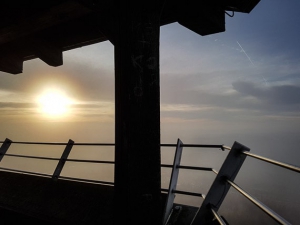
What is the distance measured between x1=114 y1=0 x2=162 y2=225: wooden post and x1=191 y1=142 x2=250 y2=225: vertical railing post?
0.41m

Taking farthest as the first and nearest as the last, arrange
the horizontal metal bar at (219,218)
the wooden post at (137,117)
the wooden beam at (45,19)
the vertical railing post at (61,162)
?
1. the vertical railing post at (61,162)
2. the wooden beam at (45,19)
3. the wooden post at (137,117)
4. the horizontal metal bar at (219,218)

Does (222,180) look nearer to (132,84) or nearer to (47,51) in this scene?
(132,84)

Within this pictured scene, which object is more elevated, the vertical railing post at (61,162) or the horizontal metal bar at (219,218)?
the horizontal metal bar at (219,218)

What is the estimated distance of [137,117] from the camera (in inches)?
73.6

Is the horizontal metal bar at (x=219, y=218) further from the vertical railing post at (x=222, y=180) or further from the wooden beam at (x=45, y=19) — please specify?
the wooden beam at (x=45, y=19)

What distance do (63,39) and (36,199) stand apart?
3138mm

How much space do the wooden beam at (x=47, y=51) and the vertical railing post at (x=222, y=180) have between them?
2.99 m

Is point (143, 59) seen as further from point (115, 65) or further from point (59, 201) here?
point (59, 201)

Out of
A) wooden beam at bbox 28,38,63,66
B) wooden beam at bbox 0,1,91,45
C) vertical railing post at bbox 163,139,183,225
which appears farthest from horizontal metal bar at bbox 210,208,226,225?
wooden beam at bbox 28,38,63,66

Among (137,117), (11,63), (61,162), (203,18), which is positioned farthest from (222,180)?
(61,162)

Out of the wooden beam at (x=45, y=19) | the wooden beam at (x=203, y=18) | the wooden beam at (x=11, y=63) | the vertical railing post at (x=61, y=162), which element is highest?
the wooden beam at (x=203, y=18)

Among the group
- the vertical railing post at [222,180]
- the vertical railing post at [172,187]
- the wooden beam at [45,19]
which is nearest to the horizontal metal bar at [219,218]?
the vertical railing post at [222,180]

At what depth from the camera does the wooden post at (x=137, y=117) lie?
1.83 m

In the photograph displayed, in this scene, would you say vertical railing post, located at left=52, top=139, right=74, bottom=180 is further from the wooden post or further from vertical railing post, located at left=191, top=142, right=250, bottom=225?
vertical railing post, located at left=191, top=142, right=250, bottom=225
